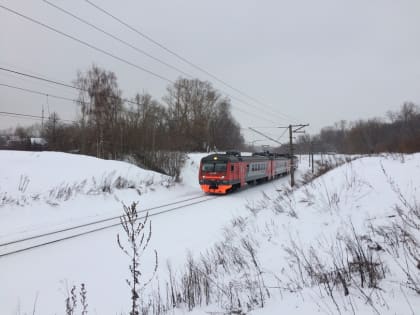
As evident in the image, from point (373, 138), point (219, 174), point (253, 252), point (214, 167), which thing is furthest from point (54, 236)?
point (373, 138)

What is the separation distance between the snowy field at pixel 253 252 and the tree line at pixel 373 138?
9156 millimetres

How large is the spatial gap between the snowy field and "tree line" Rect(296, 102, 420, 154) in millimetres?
9156

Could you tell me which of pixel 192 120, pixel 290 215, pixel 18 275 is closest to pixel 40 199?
pixel 18 275

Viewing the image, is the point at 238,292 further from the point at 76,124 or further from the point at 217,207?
the point at 76,124

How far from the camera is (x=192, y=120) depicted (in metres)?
55.1

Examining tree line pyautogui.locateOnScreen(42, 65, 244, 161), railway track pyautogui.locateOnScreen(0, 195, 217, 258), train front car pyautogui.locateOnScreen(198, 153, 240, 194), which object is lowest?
railway track pyautogui.locateOnScreen(0, 195, 217, 258)

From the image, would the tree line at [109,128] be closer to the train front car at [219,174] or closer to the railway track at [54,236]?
the train front car at [219,174]

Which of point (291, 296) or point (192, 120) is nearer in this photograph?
point (291, 296)

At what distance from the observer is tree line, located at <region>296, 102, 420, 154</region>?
17.6m

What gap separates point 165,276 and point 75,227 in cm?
614

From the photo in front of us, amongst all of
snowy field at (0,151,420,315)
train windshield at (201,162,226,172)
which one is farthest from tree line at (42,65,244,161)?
snowy field at (0,151,420,315)

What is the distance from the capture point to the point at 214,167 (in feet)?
69.1

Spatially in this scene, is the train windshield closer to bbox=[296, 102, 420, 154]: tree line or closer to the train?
the train

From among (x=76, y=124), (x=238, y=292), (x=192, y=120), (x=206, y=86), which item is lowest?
(x=238, y=292)
